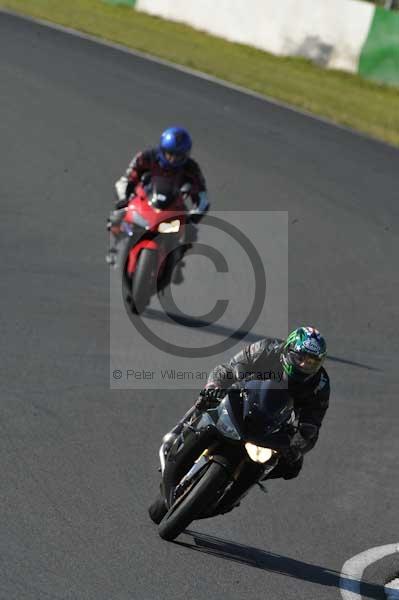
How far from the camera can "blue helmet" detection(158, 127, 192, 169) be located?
1098 centimetres

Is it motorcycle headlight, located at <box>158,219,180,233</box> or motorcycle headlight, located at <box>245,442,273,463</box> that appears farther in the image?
motorcycle headlight, located at <box>158,219,180,233</box>

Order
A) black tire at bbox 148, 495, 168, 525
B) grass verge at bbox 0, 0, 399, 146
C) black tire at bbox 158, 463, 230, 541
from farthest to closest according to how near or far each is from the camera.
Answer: grass verge at bbox 0, 0, 399, 146
black tire at bbox 148, 495, 168, 525
black tire at bbox 158, 463, 230, 541

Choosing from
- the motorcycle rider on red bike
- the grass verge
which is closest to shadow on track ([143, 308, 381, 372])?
the motorcycle rider on red bike

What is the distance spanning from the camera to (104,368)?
934 centimetres

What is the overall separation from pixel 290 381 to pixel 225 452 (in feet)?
1.98

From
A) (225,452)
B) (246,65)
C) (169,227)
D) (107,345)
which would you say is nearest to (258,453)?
(225,452)

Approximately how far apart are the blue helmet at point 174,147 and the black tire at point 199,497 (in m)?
5.28

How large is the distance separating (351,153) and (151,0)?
9.94m

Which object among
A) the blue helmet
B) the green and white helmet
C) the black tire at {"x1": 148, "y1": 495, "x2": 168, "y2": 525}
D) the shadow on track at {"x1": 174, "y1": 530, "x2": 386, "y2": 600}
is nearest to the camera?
the green and white helmet

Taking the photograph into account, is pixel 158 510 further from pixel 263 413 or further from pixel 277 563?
pixel 263 413

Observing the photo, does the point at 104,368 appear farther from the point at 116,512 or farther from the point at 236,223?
the point at 236,223

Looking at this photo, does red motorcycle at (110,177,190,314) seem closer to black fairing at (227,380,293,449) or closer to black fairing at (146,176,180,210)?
black fairing at (146,176,180,210)

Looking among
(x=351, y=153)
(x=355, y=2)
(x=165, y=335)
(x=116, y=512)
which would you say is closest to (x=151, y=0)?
(x=355, y=2)

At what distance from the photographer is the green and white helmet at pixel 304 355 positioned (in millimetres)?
6488
